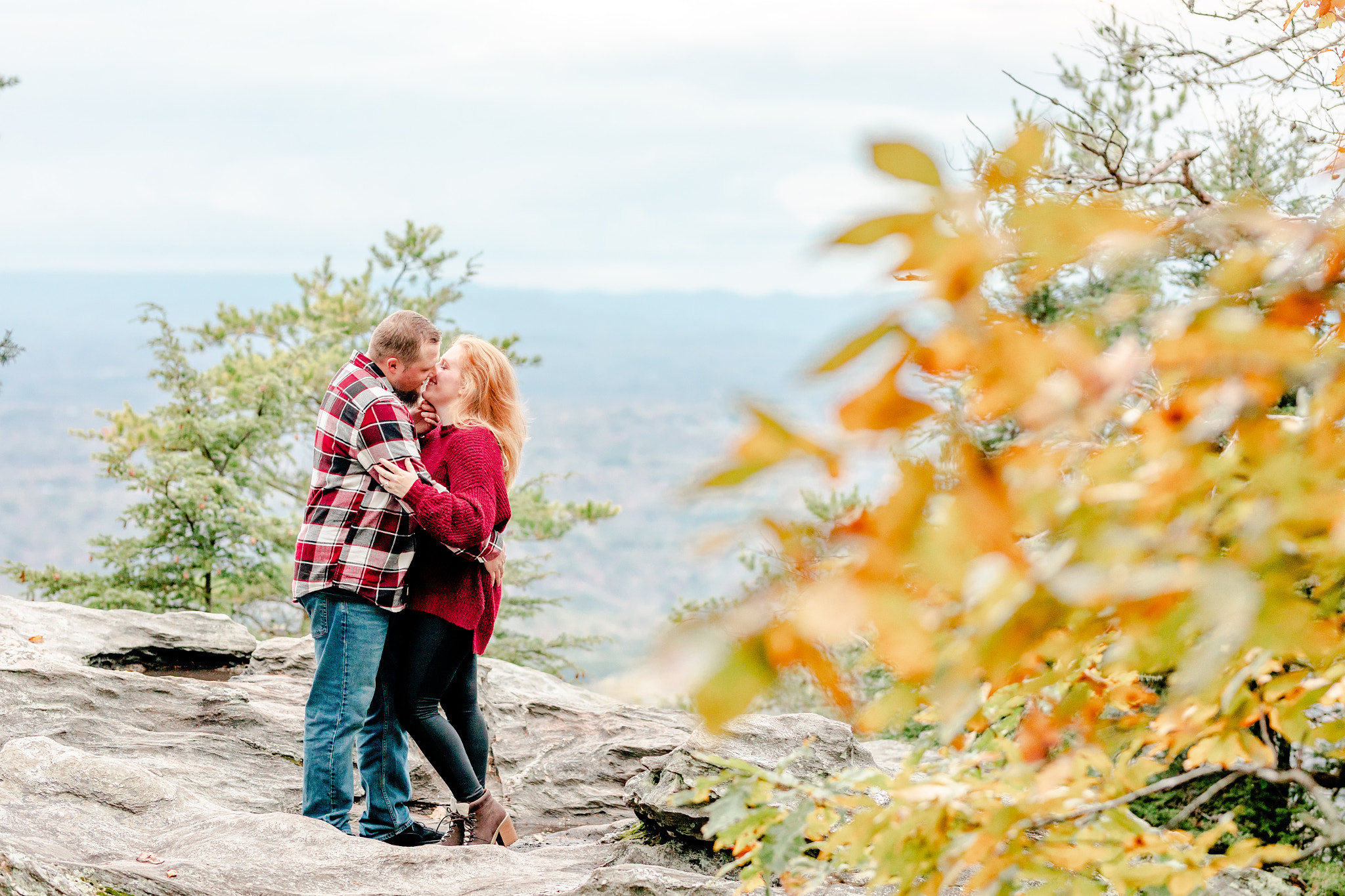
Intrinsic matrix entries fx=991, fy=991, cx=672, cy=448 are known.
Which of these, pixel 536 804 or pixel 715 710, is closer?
pixel 715 710

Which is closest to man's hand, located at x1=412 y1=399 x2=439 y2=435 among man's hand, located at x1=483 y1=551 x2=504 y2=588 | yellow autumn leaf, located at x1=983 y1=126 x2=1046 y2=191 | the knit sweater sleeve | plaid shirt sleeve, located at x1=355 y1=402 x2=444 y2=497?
the knit sweater sleeve

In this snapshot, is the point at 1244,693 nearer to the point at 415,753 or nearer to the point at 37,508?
the point at 415,753

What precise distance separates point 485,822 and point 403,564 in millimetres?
1140

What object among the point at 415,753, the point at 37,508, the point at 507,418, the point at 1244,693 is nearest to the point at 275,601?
the point at 415,753

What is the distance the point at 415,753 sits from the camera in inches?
210

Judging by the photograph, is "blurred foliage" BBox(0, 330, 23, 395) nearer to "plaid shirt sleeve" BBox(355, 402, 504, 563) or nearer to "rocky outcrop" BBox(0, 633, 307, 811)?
"rocky outcrop" BBox(0, 633, 307, 811)

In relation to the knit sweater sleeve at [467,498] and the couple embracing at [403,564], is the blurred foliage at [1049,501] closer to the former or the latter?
the knit sweater sleeve at [467,498]

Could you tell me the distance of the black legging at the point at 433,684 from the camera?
384 centimetres

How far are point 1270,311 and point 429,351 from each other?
10.6 feet

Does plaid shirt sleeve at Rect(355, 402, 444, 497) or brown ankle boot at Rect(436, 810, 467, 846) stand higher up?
plaid shirt sleeve at Rect(355, 402, 444, 497)

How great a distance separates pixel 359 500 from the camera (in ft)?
12.3

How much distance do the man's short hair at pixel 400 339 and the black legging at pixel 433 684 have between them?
0.99 metres

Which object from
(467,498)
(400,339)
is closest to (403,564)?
(467,498)

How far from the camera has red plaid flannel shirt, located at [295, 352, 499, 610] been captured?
3656 mm
